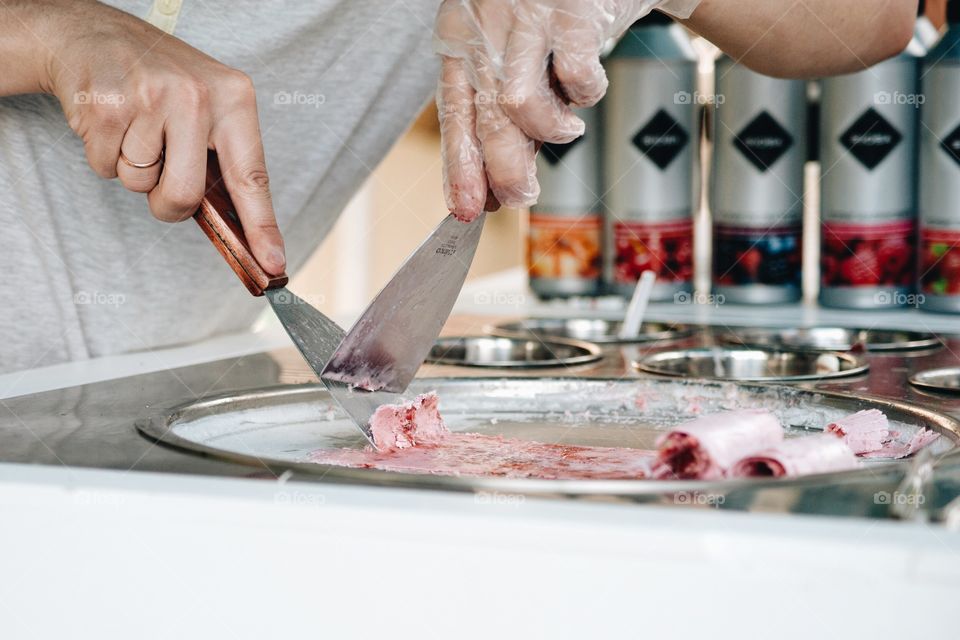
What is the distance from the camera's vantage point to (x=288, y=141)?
1.37m

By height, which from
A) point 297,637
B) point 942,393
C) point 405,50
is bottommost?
point 297,637

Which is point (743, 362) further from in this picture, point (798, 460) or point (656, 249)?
point (798, 460)

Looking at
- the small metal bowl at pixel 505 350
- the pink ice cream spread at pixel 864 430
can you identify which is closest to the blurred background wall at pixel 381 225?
the small metal bowl at pixel 505 350

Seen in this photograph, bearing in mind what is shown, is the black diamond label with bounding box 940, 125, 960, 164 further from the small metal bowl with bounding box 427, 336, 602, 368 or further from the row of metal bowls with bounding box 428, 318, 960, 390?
the small metal bowl with bounding box 427, 336, 602, 368

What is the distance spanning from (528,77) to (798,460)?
1.32 ft

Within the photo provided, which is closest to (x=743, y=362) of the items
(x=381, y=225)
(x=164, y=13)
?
(x=164, y=13)

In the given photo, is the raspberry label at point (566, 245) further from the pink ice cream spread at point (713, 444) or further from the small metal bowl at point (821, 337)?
the pink ice cream spread at point (713, 444)

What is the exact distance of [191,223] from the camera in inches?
52.1

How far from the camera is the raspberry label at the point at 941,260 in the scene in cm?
148

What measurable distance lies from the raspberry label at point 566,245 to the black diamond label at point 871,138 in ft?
1.26

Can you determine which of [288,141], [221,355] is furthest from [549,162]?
[221,355]

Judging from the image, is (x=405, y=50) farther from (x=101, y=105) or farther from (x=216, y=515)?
(x=216, y=515)

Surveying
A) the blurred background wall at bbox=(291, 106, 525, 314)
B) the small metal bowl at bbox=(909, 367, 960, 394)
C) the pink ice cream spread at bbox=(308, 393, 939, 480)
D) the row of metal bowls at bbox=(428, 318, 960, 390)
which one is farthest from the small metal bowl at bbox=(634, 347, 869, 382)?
the blurred background wall at bbox=(291, 106, 525, 314)

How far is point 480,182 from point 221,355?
455mm
